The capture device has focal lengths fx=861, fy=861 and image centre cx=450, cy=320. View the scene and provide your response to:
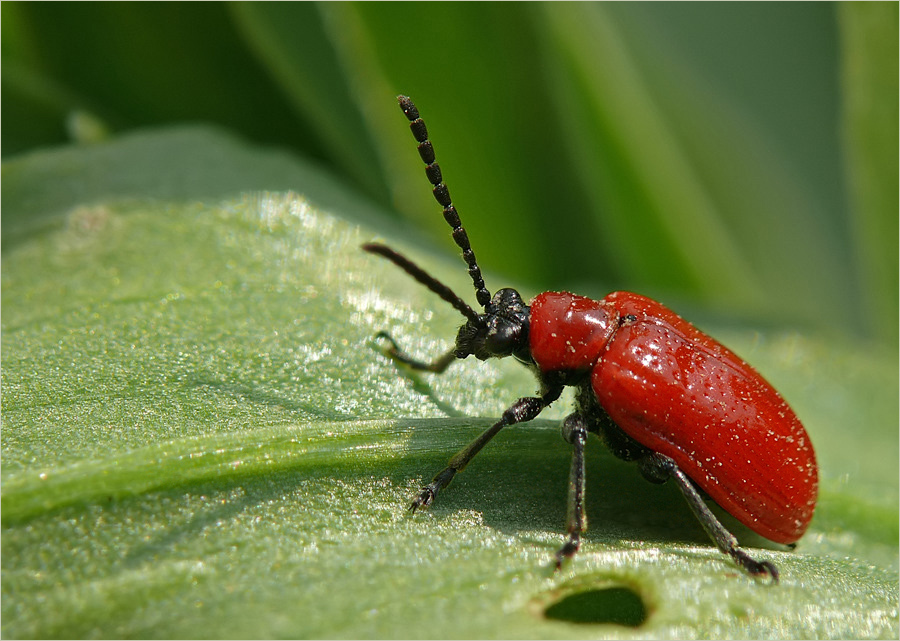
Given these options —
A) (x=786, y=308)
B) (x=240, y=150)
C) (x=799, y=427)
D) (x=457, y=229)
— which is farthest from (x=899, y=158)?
(x=240, y=150)

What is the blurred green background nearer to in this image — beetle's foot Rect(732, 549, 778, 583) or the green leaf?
the green leaf

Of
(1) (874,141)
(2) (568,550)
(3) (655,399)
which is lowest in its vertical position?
(2) (568,550)

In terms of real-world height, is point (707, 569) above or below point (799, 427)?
below

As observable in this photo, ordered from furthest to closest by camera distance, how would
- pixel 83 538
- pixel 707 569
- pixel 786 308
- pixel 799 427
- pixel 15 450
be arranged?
1. pixel 786 308
2. pixel 799 427
3. pixel 707 569
4. pixel 15 450
5. pixel 83 538

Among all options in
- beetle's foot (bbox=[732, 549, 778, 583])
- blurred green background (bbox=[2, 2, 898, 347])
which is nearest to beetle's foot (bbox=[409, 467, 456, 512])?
beetle's foot (bbox=[732, 549, 778, 583])

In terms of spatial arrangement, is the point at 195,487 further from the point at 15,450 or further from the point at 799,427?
the point at 799,427

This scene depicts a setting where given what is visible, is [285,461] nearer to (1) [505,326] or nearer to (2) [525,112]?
(1) [505,326]

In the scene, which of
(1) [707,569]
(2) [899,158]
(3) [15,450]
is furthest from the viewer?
(2) [899,158]

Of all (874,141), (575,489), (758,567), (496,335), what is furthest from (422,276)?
(874,141)
